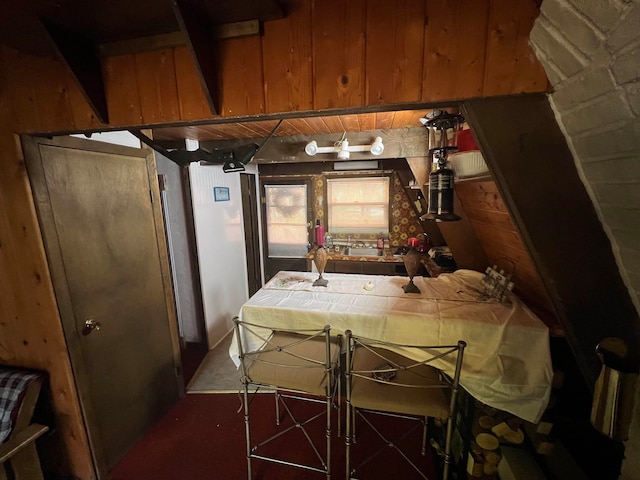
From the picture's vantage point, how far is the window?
422 centimetres

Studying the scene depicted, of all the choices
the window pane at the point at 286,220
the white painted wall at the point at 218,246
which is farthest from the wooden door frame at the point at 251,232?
the white painted wall at the point at 218,246

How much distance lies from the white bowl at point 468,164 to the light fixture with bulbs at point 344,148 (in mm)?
1167

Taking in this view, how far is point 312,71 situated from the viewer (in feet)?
3.12

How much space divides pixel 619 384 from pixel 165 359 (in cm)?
260

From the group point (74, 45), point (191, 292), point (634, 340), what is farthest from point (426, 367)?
point (191, 292)

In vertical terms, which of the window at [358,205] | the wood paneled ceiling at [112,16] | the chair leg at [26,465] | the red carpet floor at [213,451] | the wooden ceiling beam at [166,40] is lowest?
the red carpet floor at [213,451]

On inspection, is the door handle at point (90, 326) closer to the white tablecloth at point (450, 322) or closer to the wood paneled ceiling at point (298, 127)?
the white tablecloth at point (450, 322)

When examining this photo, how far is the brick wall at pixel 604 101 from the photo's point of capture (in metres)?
0.59

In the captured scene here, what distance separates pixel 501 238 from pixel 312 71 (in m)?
1.57

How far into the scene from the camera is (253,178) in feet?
14.3

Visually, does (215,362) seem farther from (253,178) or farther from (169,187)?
(253,178)

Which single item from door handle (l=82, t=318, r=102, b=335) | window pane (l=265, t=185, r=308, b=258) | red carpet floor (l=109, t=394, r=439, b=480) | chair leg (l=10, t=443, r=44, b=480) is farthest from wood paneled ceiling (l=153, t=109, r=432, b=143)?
red carpet floor (l=109, t=394, r=439, b=480)

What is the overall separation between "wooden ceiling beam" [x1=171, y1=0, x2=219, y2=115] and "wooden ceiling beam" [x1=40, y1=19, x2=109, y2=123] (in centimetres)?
48

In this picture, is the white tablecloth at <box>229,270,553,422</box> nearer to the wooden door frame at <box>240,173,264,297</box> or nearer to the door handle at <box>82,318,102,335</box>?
the door handle at <box>82,318,102,335</box>
